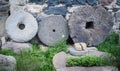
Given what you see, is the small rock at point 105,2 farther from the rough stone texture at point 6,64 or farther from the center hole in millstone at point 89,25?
the rough stone texture at point 6,64

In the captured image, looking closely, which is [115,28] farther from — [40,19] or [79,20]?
[40,19]

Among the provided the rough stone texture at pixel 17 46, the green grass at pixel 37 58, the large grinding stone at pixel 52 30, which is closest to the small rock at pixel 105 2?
the large grinding stone at pixel 52 30

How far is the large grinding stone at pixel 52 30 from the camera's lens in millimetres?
6402

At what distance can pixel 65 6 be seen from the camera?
660 cm

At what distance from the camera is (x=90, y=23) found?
6.57 metres

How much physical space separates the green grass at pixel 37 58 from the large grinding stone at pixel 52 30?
19 cm

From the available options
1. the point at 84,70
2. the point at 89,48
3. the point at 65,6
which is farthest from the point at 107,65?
the point at 65,6

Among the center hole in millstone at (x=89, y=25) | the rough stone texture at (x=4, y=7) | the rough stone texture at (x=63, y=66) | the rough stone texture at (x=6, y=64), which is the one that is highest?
the rough stone texture at (x=4, y=7)

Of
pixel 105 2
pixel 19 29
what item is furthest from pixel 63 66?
pixel 105 2

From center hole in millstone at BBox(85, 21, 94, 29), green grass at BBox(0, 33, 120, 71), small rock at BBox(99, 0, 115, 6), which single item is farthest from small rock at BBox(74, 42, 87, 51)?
small rock at BBox(99, 0, 115, 6)

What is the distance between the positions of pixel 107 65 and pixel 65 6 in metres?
1.70

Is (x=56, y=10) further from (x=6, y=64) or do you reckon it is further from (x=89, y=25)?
(x=6, y=64)

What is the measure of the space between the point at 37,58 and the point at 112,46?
150 cm

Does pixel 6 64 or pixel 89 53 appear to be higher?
pixel 6 64
